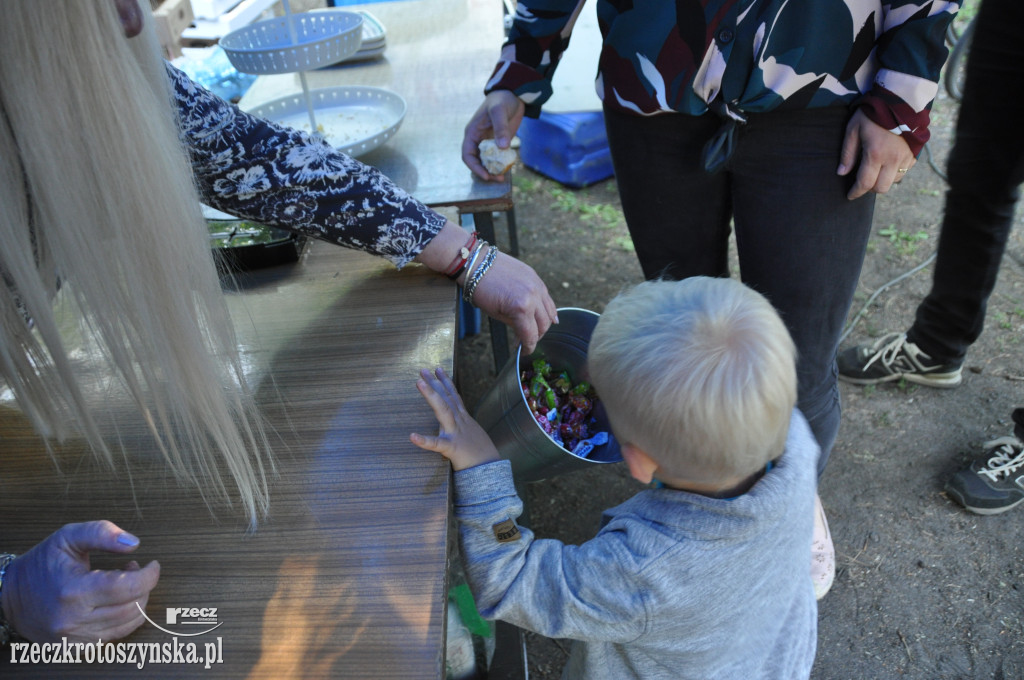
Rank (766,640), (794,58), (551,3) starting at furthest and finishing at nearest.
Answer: (551,3) → (794,58) → (766,640)

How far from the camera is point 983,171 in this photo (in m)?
1.67

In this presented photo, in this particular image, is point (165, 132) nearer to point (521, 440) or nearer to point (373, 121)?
point (521, 440)

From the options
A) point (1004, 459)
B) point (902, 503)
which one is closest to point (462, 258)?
point (902, 503)

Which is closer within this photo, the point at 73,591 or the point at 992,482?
the point at 73,591

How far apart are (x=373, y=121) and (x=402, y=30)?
1.00 m

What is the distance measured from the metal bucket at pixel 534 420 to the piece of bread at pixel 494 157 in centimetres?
45

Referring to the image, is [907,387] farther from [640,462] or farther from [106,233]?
[106,233]

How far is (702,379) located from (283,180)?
2.27 feet

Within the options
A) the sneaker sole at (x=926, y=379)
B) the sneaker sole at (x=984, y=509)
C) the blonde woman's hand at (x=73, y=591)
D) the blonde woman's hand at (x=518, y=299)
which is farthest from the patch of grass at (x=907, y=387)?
the blonde woman's hand at (x=73, y=591)

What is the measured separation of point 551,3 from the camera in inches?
54.7

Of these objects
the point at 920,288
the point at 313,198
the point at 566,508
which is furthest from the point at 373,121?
the point at 920,288

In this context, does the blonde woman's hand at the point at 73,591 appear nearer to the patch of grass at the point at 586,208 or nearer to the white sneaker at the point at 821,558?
the white sneaker at the point at 821,558

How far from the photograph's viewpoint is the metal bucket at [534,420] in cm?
99

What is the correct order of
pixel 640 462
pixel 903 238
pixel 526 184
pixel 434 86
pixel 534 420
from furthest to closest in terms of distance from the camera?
1. pixel 526 184
2. pixel 903 238
3. pixel 434 86
4. pixel 534 420
5. pixel 640 462
